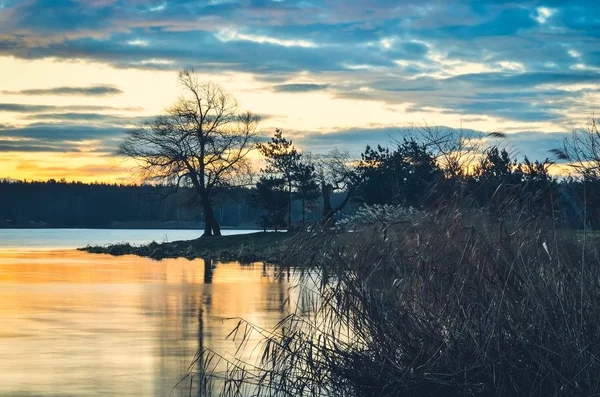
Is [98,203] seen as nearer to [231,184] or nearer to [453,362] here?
[231,184]

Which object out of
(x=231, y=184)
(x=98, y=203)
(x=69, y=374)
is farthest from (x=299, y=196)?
(x=98, y=203)

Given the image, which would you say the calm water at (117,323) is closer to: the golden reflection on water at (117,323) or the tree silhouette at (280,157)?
the golden reflection on water at (117,323)

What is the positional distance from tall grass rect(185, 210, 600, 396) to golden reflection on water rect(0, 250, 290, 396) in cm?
123

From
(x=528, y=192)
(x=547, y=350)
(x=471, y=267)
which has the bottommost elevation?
(x=547, y=350)

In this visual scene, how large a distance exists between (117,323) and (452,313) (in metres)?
10.9

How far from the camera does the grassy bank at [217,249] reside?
49.7m

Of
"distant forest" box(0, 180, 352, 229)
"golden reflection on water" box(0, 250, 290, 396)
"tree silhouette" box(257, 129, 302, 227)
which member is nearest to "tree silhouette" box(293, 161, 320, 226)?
"tree silhouette" box(257, 129, 302, 227)

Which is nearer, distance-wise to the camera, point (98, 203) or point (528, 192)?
point (528, 192)

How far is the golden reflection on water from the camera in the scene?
514 inches

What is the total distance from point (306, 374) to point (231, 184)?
57.1 m

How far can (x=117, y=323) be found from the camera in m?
19.8

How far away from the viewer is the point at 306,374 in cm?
1085

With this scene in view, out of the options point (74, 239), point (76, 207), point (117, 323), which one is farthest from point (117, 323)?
point (76, 207)

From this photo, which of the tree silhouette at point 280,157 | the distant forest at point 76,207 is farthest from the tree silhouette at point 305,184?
the distant forest at point 76,207
